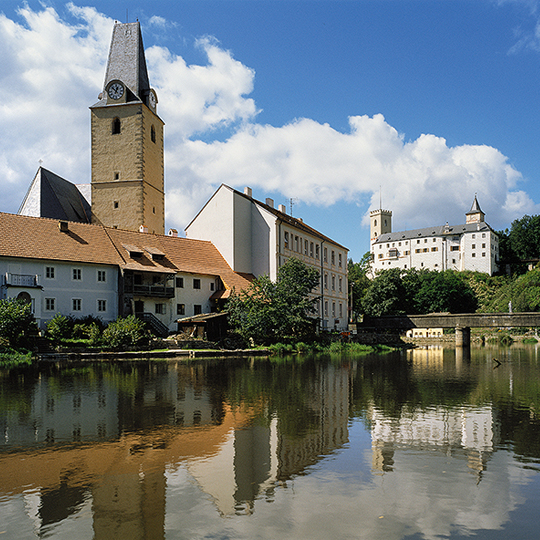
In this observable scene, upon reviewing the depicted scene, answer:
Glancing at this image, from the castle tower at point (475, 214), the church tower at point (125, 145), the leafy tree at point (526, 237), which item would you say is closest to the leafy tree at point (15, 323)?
the church tower at point (125, 145)

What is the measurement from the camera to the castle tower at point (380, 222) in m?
188

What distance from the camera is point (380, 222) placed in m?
188

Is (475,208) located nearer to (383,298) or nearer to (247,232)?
(383,298)

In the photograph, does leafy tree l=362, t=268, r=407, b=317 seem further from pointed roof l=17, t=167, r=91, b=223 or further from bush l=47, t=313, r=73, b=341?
bush l=47, t=313, r=73, b=341

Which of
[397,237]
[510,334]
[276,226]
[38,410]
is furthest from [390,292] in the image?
[397,237]

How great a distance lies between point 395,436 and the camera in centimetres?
1037

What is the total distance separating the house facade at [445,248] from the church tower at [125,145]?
96.4m

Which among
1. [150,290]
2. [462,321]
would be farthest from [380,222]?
[150,290]

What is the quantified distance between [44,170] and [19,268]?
2045 centimetres

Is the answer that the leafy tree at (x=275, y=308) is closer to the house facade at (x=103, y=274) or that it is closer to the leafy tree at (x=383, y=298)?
the house facade at (x=103, y=274)

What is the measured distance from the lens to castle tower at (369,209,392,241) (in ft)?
616

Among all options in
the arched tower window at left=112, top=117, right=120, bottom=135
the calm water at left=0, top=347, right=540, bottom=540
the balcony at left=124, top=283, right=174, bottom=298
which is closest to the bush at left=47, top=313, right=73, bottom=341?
the balcony at left=124, top=283, right=174, bottom=298

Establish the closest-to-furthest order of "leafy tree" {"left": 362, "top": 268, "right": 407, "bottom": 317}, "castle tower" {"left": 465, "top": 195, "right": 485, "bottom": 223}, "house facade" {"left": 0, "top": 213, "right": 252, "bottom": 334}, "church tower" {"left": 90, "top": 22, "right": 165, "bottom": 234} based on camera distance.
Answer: "house facade" {"left": 0, "top": 213, "right": 252, "bottom": 334}
"church tower" {"left": 90, "top": 22, "right": 165, "bottom": 234}
"leafy tree" {"left": 362, "top": 268, "right": 407, "bottom": 317}
"castle tower" {"left": 465, "top": 195, "right": 485, "bottom": 223}

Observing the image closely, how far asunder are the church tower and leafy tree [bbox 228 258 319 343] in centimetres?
1890
